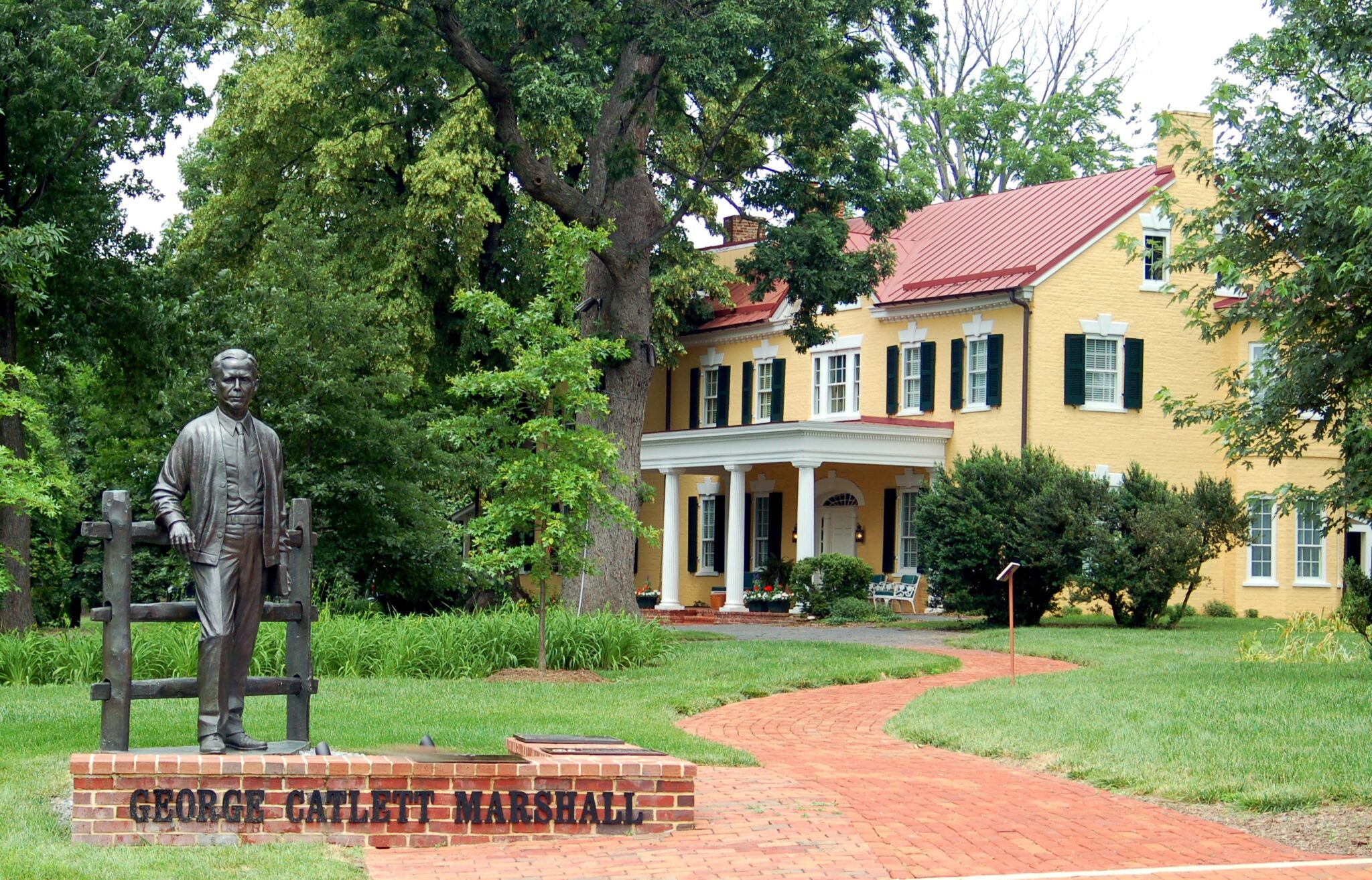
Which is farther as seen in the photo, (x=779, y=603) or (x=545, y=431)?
(x=779, y=603)

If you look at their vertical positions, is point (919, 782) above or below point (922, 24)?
below

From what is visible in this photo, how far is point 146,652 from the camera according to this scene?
663 inches

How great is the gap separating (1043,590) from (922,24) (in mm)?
10112

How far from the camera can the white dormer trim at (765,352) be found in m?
38.5

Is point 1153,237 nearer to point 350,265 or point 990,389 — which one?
point 990,389

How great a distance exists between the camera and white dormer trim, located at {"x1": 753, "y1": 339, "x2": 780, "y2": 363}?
1515 inches

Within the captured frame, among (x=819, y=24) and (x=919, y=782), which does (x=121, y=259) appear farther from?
(x=919, y=782)

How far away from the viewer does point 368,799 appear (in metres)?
8.52

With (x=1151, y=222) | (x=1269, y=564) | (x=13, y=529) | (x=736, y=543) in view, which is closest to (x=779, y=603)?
(x=736, y=543)

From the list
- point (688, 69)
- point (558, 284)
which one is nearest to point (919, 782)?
point (558, 284)

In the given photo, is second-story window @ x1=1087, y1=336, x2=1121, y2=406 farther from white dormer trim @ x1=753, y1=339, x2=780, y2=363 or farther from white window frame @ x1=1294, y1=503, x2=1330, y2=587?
white dormer trim @ x1=753, y1=339, x2=780, y2=363

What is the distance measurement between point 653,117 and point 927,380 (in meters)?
11.1

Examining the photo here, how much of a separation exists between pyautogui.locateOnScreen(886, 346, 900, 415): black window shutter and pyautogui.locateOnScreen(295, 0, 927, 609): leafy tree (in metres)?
8.16

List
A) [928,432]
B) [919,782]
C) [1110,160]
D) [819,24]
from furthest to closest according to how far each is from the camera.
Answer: [1110,160], [928,432], [819,24], [919,782]
